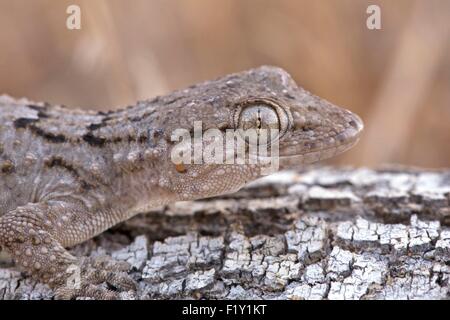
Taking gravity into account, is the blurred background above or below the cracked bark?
above

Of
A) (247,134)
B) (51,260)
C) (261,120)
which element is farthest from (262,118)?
(51,260)

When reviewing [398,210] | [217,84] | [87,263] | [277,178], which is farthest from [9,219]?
[398,210]

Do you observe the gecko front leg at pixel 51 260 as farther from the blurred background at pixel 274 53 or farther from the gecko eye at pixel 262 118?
the blurred background at pixel 274 53

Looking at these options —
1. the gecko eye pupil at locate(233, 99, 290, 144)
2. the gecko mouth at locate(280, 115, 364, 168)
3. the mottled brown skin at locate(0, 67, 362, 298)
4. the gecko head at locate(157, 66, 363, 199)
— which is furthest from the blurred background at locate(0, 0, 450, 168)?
the gecko mouth at locate(280, 115, 364, 168)

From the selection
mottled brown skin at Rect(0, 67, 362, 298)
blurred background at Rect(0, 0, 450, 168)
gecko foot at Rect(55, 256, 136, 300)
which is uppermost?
blurred background at Rect(0, 0, 450, 168)

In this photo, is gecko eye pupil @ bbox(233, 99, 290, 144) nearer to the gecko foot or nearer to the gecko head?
the gecko head

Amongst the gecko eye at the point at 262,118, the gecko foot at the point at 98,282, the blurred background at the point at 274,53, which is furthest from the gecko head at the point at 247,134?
the blurred background at the point at 274,53

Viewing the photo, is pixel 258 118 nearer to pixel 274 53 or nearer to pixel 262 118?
pixel 262 118

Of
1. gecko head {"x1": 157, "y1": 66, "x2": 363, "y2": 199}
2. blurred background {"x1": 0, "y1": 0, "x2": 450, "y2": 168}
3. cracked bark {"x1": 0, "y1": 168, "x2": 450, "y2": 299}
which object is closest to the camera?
cracked bark {"x1": 0, "y1": 168, "x2": 450, "y2": 299}
